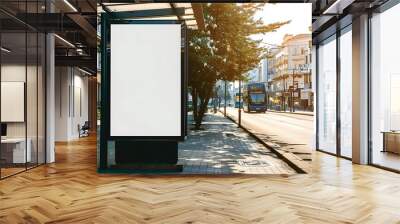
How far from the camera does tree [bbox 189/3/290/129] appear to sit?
266 inches

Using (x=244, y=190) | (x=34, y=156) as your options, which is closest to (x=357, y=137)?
(x=244, y=190)

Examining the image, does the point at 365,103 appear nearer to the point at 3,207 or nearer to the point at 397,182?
the point at 397,182

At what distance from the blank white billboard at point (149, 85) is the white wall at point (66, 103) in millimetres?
7792

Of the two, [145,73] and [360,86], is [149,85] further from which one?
[360,86]

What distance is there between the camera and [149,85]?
6.68 m

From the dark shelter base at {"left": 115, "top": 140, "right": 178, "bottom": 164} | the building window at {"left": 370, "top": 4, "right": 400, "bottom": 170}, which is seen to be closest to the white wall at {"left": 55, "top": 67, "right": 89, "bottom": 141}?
the dark shelter base at {"left": 115, "top": 140, "right": 178, "bottom": 164}

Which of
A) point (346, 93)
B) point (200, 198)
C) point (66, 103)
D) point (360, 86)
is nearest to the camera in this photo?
point (200, 198)

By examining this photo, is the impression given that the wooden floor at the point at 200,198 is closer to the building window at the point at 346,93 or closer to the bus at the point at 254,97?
the bus at the point at 254,97

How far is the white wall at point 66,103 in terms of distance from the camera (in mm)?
13781

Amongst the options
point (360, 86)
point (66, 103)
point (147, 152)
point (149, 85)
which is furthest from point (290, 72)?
point (66, 103)

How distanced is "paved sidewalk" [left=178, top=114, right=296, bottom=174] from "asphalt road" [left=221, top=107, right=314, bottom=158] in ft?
0.70

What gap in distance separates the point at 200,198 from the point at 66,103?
1017cm

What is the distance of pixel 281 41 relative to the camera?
6.78 meters

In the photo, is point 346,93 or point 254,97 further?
point 346,93
